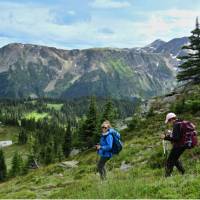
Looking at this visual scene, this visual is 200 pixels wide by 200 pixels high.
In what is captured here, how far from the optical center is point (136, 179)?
18.0 m

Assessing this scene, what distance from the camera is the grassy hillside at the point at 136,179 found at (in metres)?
14.2

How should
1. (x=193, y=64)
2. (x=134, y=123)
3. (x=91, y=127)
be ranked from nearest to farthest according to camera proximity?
1. (x=134, y=123)
2. (x=193, y=64)
3. (x=91, y=127)

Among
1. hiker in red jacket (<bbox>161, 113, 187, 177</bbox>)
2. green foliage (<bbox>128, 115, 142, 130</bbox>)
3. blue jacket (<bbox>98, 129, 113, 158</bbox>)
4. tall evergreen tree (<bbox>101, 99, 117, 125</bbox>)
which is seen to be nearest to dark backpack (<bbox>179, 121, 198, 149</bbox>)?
hiker in red jacket (<bbox>161, 113, 187, 177</bbox>)

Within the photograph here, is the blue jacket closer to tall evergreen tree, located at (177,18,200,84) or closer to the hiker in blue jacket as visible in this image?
the hiker in blue jacket

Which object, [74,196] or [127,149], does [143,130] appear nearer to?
[127,149]

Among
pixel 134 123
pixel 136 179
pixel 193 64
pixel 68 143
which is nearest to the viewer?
pixel 136 179

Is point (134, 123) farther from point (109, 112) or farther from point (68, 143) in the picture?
point (68, 143)

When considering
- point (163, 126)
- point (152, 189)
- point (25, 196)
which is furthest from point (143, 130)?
point (152, 189)

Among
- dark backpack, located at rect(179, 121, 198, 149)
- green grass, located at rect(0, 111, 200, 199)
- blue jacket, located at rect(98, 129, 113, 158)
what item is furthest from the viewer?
blue jacket, located at rect(98, 129, 113, 158)

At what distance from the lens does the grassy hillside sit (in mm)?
14203

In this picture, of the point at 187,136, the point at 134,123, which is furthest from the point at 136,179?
the point at 134,123

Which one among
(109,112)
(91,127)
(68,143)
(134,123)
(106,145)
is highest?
(106,145)

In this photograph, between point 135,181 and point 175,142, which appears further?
point 175,142

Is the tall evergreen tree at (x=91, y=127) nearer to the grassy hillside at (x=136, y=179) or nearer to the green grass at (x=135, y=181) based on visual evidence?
the grassy hillside at (x=136, y=179)
